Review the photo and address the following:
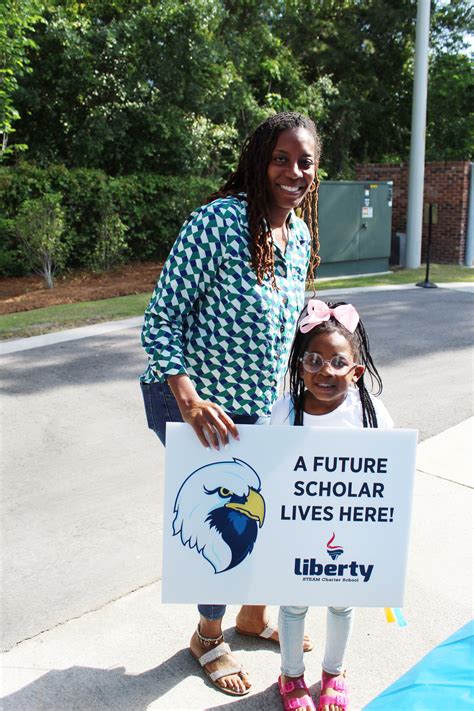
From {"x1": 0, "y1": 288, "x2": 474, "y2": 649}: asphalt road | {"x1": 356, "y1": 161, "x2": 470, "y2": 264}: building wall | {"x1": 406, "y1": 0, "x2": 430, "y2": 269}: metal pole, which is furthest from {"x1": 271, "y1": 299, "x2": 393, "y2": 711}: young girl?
{"x1": 356, "y1": 161, "x2": 470, "y2": 264}: building wall

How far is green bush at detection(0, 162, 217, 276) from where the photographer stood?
13820 millimetres

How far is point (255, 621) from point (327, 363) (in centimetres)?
117

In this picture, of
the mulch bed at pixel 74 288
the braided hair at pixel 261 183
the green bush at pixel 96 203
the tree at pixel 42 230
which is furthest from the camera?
the green bush at pixel 96 203

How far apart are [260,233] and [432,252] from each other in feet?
52.8

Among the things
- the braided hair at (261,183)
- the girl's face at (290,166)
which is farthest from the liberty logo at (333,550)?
the girl's face at (290,166)

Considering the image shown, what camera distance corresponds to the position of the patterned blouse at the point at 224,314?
2205 millimetres

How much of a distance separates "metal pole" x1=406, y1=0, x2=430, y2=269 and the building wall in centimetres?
137

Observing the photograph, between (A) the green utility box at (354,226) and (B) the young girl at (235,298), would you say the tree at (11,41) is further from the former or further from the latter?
(B) the young girl at (235,298)

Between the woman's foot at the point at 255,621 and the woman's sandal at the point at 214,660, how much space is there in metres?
0.17

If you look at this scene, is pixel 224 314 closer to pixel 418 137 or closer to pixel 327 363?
pixel 327 363

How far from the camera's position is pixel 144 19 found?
50.0ft

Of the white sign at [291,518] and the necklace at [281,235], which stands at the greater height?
the necklace at [281,235]

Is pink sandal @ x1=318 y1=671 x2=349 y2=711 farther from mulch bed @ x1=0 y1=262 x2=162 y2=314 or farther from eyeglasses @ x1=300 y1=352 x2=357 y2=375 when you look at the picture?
mulch bed @ x1=0 y1=262 x2=162 y2=314

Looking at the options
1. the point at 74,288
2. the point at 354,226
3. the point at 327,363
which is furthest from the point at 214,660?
the point at 354,226
